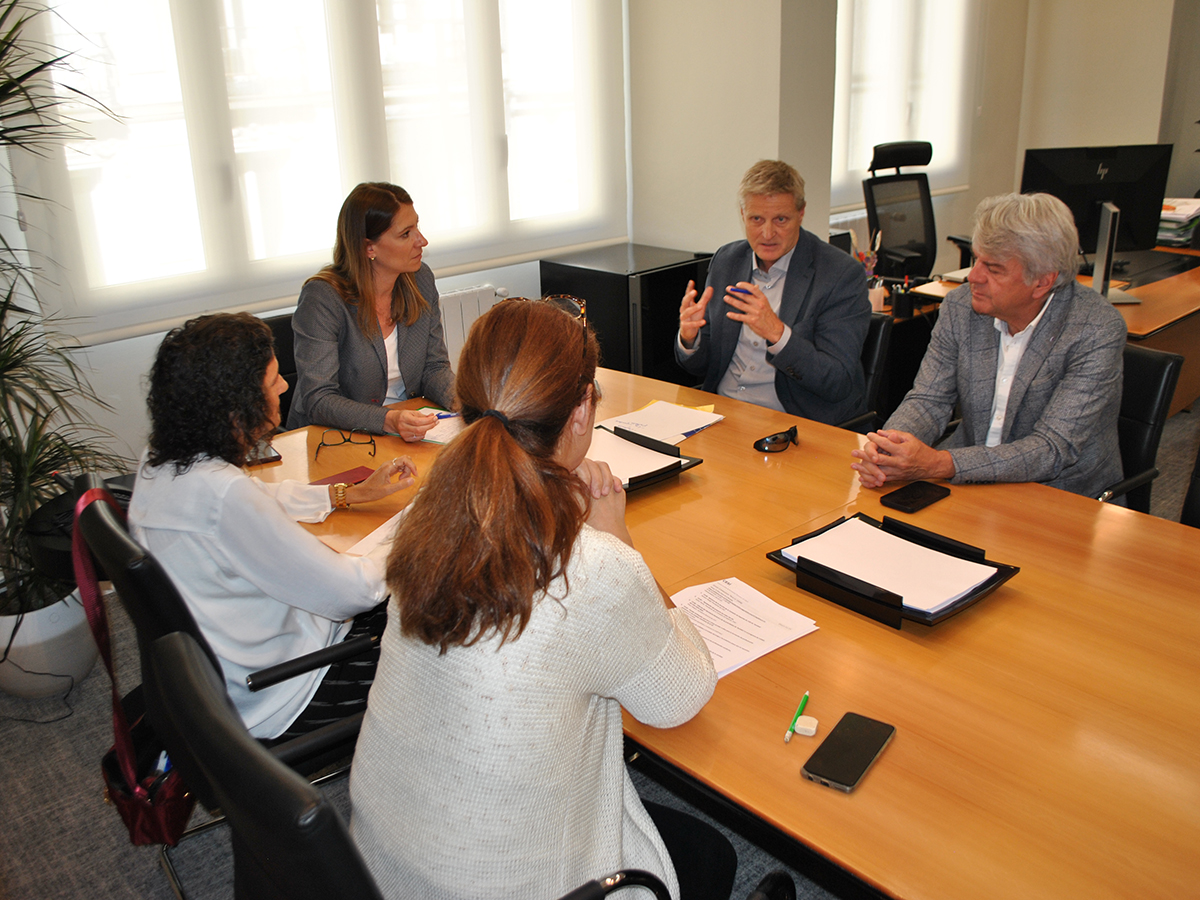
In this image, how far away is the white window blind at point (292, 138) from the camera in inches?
120

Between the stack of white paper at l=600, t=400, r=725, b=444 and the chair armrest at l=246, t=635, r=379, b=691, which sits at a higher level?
the stack of white paper at l=600, t=400, r=725, b=444

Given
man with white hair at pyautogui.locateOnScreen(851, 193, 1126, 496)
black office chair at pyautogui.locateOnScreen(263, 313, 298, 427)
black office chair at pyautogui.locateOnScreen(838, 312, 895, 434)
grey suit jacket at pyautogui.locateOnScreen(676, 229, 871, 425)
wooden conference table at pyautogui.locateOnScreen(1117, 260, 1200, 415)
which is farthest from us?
wooden conference table at pyautogui.locateOnScreen(1117, 260, 1200, 415)

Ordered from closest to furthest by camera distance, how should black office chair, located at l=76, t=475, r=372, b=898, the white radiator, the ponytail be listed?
1. the ponytail
2. black office chair, located at l=76, t=475, r=372, b=898
3. the white radiator

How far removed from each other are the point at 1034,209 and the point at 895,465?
2.42ft

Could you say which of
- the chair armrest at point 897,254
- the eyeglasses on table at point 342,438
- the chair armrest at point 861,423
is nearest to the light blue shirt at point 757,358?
the chair armrest at point 861,423

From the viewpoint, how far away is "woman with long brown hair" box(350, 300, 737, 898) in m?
0.97

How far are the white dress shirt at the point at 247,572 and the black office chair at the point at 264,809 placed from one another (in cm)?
51

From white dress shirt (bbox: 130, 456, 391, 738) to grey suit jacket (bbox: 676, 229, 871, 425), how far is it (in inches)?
59.8

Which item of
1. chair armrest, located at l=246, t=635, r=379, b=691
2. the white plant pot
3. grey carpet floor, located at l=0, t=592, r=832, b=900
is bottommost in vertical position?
grey carpet floor, located at l=0, t=592, r=832, b=900

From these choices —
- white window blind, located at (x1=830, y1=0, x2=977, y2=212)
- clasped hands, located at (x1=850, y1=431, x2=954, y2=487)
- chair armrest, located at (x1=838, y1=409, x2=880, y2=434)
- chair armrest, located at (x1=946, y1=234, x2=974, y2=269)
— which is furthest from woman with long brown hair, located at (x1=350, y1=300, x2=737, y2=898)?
white window blind, located at (x1=830, y1=0, x2=977, y2=212)

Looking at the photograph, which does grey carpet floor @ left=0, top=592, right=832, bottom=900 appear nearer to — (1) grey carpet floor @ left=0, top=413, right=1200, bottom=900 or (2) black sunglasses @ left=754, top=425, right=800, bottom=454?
(1) grey carpet floor @ left=0, top=413, right=1200, bottom=900

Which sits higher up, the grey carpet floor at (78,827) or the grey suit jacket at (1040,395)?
the grey suit jacket at (1040,395)

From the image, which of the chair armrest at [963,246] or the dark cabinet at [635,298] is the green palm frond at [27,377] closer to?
the dark cabinet at [635,298]

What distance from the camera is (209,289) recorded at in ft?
11.3
